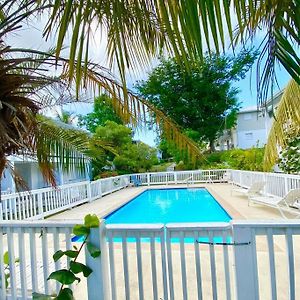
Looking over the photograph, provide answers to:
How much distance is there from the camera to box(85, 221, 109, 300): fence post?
2.42m

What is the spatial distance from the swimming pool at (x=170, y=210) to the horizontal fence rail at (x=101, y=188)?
1.92 metres

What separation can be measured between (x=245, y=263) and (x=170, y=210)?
9.66 metres

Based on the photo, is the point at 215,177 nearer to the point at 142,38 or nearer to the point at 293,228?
the point at 293,228

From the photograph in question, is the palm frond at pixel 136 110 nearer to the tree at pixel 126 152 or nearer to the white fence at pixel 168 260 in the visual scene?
the white fence at pixel 168 260

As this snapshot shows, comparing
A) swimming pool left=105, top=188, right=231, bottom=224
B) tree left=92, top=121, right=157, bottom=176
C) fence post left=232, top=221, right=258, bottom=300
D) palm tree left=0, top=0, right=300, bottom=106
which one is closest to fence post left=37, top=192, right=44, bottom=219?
swimming pool left=105, top=188, right=231, bottom=224

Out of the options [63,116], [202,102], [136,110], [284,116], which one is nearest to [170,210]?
[63,116]

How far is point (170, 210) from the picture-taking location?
38.5ft

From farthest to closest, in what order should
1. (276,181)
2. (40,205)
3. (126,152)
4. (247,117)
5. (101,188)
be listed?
1. (247,117)
2. (126,152)
3. (101,188)
4. (276,181)
5. (40,205)

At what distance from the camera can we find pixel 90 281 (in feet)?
8.06

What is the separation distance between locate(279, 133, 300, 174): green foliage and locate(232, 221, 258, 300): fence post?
8.51m

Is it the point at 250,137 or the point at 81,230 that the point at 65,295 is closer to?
the point at 81,230

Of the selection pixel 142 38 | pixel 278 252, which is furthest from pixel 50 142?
pixel 278 252

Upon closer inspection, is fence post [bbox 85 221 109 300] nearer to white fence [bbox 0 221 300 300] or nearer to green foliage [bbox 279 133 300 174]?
white fence [bbox 0 221 300 300]

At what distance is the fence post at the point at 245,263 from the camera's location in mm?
2205
